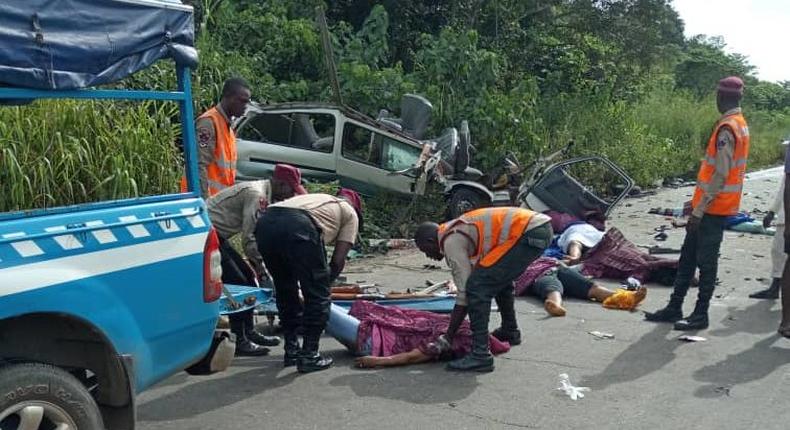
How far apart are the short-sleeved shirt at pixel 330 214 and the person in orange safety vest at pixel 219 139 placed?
0.89 metres

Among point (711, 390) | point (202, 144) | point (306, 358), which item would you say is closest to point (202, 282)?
point (306, 358)

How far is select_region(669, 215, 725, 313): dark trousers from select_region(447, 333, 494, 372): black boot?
226 centimetres

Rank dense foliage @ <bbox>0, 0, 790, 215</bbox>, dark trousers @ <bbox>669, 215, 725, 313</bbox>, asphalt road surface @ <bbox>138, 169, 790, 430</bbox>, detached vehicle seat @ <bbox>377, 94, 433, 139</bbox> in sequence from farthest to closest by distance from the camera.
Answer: detached vehicle seat @ <bbox>377, 94, 433, 139</bbox>, dense foliage @ <bbox>0, 0, 790, 215</bbox>, dark trousers @ <bbox>669, 215, 725, 313</bbox>, asphalt road surface @ <bbox>138, 169, 790, 430</bbox>

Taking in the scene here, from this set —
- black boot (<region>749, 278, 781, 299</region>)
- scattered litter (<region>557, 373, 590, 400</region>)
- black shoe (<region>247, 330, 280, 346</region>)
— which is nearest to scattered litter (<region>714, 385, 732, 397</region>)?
scattered litter (<region>557, 373, 590, 400</region>)

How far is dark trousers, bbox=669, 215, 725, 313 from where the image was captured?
7098 mm

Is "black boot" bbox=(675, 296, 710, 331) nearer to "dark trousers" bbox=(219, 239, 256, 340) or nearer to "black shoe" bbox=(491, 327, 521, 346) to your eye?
"black shoe" bbox=(491, 327, 521, 346)

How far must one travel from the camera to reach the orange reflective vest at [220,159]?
647 centimetres

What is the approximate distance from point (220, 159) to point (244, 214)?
607 millimetres

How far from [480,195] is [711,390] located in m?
8.03

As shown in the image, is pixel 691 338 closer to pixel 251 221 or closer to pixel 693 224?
pixel 693 224

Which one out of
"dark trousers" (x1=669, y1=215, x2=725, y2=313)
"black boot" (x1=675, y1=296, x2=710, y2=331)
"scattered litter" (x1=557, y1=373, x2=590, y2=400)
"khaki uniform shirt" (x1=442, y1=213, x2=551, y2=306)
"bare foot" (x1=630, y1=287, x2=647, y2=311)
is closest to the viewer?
"scattered litter" (x1=557, y1=373, x2=590, y2=400)

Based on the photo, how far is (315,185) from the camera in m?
12.1

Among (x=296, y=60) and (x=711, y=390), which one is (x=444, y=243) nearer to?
(x=711, y=390)

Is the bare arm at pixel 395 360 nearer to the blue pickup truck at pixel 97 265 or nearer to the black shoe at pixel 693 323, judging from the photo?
the blue pickup truck at pixel 97 265
